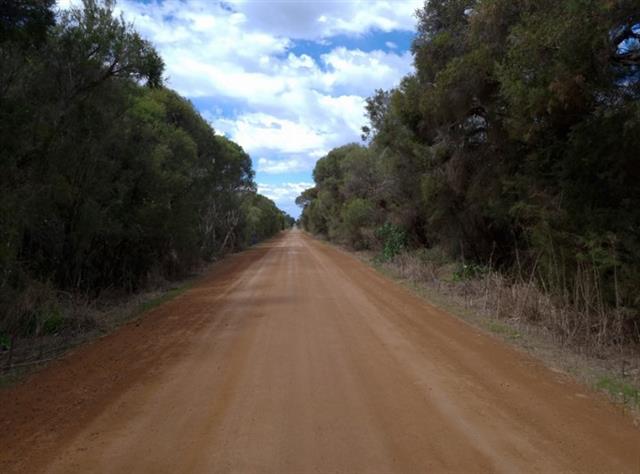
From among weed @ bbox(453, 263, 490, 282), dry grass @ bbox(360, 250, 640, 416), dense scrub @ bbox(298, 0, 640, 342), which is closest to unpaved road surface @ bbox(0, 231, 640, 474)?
dry grass @ bbox(360, 250, 640, 416)

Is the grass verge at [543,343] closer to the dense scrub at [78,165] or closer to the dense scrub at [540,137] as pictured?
the dense scrub at [540,137]

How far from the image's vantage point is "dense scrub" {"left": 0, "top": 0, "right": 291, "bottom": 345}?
865cm

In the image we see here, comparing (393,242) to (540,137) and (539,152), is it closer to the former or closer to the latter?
(539,152)

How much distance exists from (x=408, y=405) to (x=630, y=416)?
2337 mm

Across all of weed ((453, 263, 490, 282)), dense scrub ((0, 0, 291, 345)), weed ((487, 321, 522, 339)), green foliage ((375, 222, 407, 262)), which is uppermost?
dense scrub ((0, 0, 291, 345))

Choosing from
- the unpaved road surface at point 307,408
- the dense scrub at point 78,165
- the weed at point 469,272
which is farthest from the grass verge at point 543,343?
the dense scrub at point 78,165

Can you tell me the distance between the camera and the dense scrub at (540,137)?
8.98 metres

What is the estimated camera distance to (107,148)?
13555 millimetres

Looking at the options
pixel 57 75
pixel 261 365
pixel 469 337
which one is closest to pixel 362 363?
pixel 261 365

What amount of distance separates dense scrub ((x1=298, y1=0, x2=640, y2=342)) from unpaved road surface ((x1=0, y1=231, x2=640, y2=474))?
2450 mm

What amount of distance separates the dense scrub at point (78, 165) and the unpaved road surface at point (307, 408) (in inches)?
110

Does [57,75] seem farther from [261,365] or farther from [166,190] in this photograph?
[261,365]

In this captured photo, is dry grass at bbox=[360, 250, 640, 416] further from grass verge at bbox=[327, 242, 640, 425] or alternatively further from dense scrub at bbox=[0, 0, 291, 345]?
dense scrub at bbox=[0, 0, 291, 345]

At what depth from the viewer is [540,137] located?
11.7 metres
